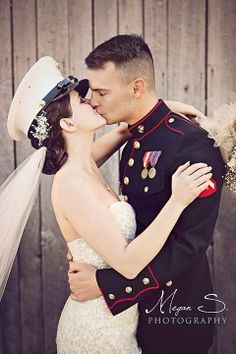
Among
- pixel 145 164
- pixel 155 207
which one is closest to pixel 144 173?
pixel 145 164

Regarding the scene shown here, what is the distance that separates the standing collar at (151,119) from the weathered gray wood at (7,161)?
123 centimetres

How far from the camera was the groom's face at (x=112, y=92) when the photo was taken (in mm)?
2877

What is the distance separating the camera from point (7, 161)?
3.92m

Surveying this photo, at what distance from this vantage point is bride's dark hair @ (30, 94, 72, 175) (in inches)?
113

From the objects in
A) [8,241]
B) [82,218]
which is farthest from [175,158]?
[8,241]

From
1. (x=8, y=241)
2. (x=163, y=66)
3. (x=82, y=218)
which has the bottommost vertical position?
(x=8, y=241)

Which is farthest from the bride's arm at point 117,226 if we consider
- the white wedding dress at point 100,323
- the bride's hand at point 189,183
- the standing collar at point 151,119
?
the standing collar at point 151,119

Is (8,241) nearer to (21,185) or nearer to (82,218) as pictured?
(21,185)

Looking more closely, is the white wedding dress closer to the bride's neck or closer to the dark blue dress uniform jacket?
the dark blue dress uniform jacket

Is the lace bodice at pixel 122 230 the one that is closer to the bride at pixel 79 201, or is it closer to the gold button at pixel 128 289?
the bride at pixel 79 201

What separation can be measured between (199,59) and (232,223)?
0.97 m

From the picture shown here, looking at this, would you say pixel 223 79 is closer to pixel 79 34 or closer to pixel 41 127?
pixel 79 34

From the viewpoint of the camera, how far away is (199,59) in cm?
377

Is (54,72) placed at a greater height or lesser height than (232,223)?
greater
